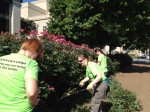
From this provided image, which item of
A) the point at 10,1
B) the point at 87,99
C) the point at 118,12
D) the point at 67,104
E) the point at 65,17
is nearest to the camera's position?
the point at 67,104

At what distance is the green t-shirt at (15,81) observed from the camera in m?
3.44

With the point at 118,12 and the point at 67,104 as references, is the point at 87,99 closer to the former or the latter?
the point at 67,104

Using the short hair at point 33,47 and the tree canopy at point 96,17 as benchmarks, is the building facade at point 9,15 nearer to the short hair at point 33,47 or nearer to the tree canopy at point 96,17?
the tree canopy at point 96,17

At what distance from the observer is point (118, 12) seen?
2178 centimetres

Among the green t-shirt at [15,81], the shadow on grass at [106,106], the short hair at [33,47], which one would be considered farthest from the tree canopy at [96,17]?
the green t-shirt at [15,81]

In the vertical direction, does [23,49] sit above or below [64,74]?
above

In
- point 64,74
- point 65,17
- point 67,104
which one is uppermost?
point 65,17

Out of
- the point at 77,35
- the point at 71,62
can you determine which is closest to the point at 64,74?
the point at 71,62

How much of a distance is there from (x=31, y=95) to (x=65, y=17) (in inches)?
792

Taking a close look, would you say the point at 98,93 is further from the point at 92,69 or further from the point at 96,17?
the point at 96,17

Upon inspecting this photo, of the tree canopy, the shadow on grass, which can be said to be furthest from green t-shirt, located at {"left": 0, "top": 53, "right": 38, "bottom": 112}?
the tree canopy

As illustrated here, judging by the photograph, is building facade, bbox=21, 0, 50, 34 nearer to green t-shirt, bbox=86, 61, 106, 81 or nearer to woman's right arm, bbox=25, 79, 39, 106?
green t-shirt, bbox=86, 61, 106, 81

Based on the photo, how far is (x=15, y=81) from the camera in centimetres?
346

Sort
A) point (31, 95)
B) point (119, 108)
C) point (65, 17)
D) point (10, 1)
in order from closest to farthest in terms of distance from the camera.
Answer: point (31, 95), point (119, 108), point (65, 17), point (10, 1)
